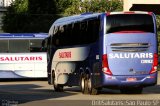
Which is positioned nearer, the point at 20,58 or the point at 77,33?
the point at 77,33

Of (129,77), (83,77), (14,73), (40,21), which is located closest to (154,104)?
(129,77)

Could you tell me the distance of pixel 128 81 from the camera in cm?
2444

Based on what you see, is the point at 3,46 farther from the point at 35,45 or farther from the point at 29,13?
the point at 29,13

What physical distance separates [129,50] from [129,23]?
0.99 metres

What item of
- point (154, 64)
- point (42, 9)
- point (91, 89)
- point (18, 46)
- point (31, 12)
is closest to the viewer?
point (154, 64)

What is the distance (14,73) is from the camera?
132 feet

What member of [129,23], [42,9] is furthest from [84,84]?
[42,9]

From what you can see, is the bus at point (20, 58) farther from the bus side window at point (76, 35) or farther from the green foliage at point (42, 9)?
the green foliage at point (42, 9)

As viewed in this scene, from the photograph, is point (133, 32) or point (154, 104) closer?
point (154, 104)

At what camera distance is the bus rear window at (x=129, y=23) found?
79.8 ft

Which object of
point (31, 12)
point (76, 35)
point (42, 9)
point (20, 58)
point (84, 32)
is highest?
point (84, 32)

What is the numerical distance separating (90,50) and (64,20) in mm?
4023

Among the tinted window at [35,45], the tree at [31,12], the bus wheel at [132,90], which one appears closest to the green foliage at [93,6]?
the tree at [31,12]

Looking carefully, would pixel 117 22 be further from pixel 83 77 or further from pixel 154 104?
pixel 154 104
